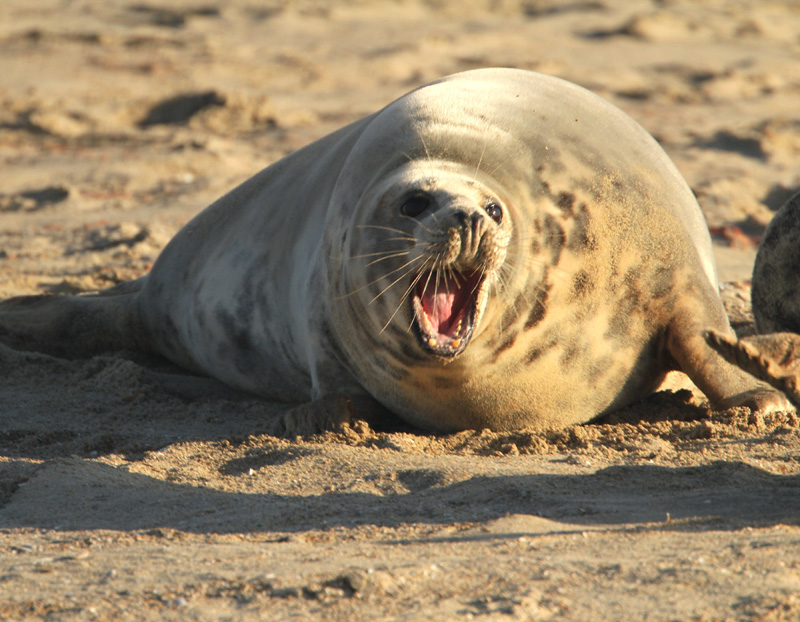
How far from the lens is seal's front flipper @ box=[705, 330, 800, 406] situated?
9.39ft

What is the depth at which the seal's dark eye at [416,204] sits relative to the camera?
3307 millimetres

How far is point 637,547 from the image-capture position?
93.2 inches

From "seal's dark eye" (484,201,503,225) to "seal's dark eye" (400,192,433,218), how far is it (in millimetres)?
180

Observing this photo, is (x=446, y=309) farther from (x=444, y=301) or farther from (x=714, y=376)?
(x=714, y=376)

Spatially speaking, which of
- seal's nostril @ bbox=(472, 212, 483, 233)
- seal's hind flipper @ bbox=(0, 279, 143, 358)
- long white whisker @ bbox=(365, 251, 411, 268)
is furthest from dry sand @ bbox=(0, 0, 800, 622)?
seal's nostril @ bbox=(472, 212, 483, 233)

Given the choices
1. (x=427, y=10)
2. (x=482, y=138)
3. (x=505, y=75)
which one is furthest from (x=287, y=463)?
(x=427, y=10)

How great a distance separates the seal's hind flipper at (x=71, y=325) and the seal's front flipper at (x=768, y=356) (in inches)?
123

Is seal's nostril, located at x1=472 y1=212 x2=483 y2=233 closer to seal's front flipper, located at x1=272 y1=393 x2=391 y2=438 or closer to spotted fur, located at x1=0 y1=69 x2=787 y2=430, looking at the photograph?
spotted fur, located at x1=0 y1=69 x2=787 y2=430

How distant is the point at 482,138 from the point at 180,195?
4.24 m

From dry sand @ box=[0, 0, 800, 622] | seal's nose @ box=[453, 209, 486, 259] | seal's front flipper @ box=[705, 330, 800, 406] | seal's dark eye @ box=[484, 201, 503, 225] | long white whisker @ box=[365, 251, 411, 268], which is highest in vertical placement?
seal's dark eye @ box=[484, 201, 503, 225]

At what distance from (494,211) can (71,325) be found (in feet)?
8.54

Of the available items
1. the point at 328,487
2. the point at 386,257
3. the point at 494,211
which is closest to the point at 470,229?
the point at 494,211

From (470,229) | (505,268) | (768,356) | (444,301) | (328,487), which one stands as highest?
(470,229)

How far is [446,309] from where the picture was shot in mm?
3299
